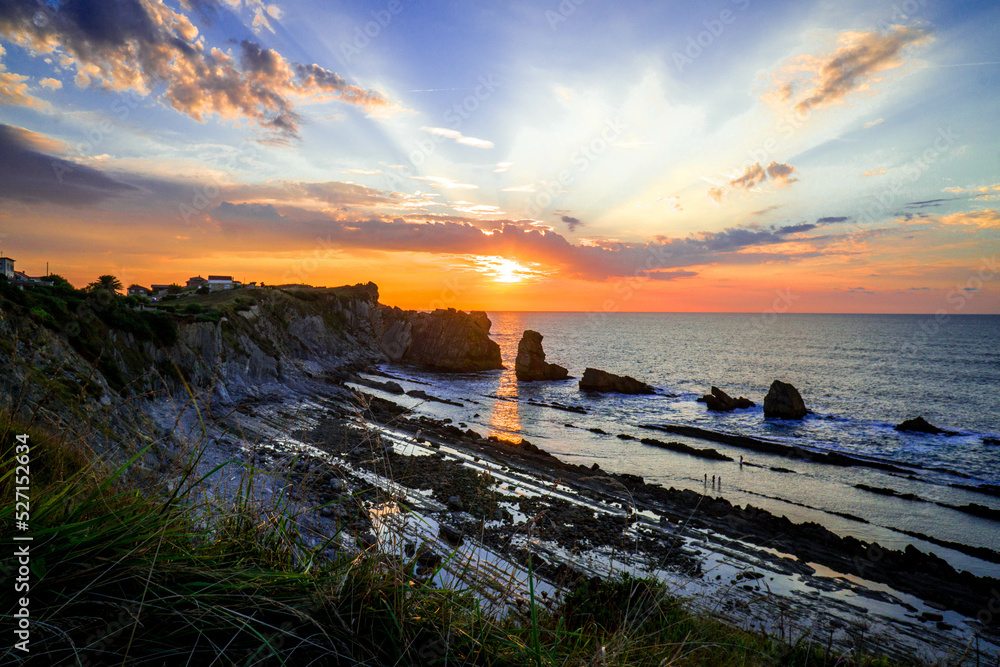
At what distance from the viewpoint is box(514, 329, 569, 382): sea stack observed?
222ft

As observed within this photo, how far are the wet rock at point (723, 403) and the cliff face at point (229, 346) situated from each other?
127 feet

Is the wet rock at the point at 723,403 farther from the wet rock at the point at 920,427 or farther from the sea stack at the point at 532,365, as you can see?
the sea stack at the point at 532,365

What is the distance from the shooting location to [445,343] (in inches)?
3088

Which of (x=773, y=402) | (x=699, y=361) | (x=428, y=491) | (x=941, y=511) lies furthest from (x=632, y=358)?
(x=428, y=491)

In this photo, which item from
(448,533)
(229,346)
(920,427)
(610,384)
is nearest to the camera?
(448,533)

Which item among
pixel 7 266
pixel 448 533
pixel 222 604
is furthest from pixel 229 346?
pixel 222 604

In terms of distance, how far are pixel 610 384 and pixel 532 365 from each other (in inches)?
532

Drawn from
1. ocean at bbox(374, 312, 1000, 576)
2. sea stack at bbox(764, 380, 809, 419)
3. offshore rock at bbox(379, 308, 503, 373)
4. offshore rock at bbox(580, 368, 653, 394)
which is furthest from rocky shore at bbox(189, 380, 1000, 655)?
offshore rock at bbox(379, 308, 503, 373)

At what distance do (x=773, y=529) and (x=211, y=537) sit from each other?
75.2ft

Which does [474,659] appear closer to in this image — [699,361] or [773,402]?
[773,402]

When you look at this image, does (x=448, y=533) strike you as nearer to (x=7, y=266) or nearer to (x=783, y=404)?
(x=7, y=266)

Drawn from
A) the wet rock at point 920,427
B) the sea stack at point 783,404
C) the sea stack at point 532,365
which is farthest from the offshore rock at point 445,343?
the wet rock at point 920,427

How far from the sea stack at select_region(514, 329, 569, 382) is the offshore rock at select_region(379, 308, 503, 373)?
37.5ft

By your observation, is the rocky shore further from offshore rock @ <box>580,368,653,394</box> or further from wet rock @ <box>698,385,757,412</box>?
offshore rock @ <box>580,368,653,394</box>
